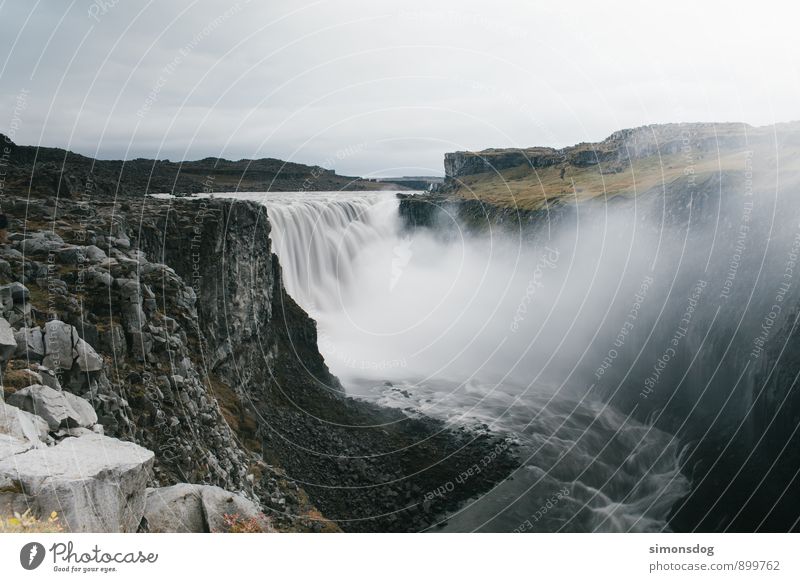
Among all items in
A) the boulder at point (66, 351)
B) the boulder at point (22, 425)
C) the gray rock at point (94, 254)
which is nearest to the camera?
the boulder at point (22, 425)

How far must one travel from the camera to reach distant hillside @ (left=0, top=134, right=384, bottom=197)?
96.9ft

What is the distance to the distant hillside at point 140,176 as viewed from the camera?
96.9 feet

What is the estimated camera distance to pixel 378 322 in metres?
67.6

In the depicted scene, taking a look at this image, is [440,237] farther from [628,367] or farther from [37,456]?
[37,456]

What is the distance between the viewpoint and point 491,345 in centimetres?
6569

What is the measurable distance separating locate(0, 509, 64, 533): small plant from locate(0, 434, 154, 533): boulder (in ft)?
0.55

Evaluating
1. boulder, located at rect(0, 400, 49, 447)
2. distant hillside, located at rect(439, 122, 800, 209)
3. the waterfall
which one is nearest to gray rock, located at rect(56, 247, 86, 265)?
boulder, located at rect(0, 400, 49, 447)

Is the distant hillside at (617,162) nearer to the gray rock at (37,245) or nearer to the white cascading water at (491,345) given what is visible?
the white cascading water at (491,345)

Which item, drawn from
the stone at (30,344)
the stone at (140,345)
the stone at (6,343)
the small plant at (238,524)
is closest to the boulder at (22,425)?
the stone at (6,343)

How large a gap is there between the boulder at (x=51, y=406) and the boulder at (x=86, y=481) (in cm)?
105

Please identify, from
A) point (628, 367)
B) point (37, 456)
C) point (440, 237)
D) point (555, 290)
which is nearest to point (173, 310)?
point (37, 456)

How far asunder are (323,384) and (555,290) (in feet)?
121

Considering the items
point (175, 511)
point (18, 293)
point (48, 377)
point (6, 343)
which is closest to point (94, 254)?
point (18, 293)
